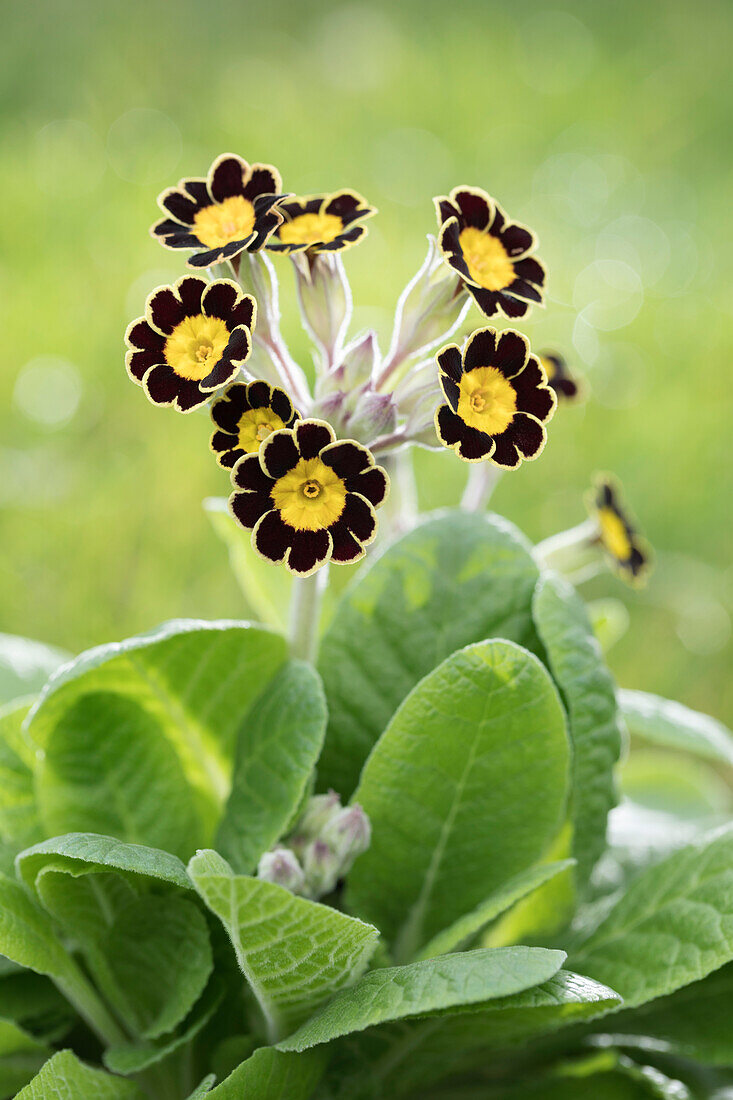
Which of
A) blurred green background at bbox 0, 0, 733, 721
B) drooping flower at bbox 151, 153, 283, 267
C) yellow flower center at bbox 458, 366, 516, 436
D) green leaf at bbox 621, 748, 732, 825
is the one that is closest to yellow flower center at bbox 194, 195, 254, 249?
drooping flower at bbox 151, 153, 283, 267

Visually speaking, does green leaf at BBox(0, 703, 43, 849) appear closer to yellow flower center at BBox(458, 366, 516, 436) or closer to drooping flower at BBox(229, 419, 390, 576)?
drooping flower at BBox(229, 419, 390, 576)

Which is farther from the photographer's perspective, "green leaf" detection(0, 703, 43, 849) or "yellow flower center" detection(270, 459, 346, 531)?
"green leaf" detection(0, 703, 43, 849)

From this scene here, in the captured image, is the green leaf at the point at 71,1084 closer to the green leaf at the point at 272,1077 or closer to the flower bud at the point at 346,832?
the green leaf at the point at 272,1077

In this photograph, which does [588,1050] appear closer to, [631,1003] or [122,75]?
[631,1003]

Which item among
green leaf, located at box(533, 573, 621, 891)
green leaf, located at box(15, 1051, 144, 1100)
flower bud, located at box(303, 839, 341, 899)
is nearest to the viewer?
green leaf, located at box(15, 1051, 144, 1100)

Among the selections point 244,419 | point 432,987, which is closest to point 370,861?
point 432,987

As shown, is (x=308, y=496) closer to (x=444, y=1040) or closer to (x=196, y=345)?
(x=196, y=345)

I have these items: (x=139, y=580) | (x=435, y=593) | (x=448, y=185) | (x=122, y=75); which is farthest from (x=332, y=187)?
(x=435, y=593)
